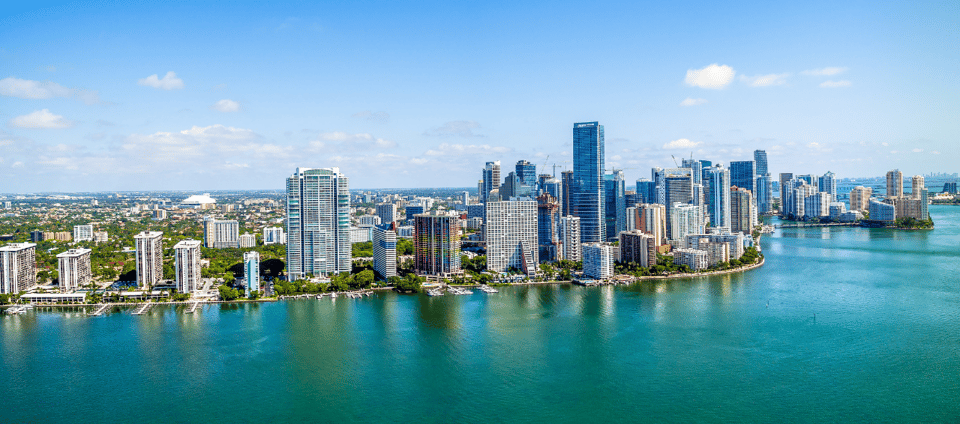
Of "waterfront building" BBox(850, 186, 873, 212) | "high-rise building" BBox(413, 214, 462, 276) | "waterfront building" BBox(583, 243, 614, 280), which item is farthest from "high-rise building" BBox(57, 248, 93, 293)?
"waterfront building" BBox(850, 186, 873, 212)

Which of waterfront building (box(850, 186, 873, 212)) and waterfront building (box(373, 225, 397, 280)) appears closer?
waterfront building (box(373, 225, 397, 280))

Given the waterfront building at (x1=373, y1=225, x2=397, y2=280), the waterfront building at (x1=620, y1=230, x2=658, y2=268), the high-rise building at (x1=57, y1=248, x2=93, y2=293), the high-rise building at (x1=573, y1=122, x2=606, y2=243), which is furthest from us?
the high-rise building at (x1=573, y1=122, x2=606, y2=243)

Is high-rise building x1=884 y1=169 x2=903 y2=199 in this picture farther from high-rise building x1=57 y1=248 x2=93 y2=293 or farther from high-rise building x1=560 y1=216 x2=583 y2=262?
high-rise building x1=57 y1=248 x2=93 y2=293

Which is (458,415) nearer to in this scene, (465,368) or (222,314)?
(465,368)

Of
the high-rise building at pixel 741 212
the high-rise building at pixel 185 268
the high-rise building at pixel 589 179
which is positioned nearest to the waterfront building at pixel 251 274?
the high-rise building at pixel 185 268

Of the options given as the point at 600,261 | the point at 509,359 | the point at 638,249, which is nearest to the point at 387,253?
the point at 600,261

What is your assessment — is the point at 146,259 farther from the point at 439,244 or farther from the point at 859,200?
the point at 859,200

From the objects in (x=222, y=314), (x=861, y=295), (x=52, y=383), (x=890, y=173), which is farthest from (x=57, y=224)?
(x=890, y=173)
